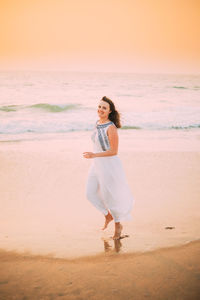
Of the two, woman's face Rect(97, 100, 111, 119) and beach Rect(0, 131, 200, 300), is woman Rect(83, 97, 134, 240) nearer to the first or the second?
woman's face Rect(97, 100, 111, 119)

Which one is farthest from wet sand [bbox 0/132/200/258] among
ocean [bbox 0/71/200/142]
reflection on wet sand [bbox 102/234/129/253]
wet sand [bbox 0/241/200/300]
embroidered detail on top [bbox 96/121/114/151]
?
ocean [bbox 0/71/200/142]

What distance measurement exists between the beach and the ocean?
1815 mm

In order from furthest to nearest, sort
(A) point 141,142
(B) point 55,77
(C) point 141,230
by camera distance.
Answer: (B) point 55,77
(A) point 141,142
(C) point 141,230

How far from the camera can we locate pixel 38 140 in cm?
1132

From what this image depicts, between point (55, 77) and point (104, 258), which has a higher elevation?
point (55, 77)

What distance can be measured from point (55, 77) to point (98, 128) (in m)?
40.5

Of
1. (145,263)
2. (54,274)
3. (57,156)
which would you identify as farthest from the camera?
(57,156)

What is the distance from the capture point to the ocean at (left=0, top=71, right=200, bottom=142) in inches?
603

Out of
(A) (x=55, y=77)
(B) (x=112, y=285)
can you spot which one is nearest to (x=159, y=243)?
(B) (x=112, y=285)

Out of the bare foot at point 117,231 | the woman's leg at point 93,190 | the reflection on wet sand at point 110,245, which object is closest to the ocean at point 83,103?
the woman's leg at point 93,190

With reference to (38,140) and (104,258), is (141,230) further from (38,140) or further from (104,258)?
(38,140)

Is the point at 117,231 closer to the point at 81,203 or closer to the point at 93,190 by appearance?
the point at 93,190

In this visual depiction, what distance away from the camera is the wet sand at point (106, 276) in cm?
261

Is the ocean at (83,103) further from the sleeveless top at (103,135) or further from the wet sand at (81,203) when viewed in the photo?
the sleeveless top at (103,135)
